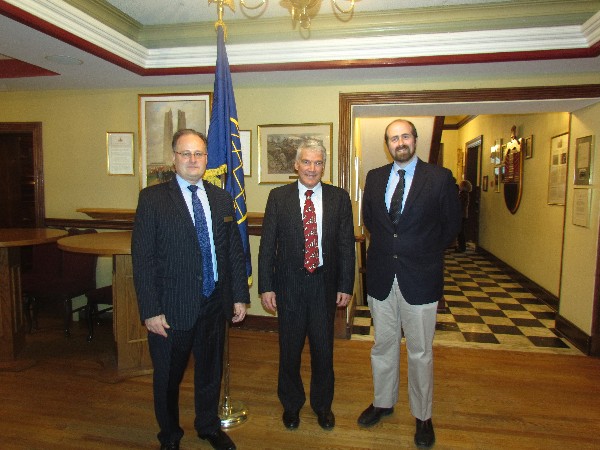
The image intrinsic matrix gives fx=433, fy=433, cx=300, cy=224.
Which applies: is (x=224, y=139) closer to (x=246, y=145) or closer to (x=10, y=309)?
(x=246, y=145)

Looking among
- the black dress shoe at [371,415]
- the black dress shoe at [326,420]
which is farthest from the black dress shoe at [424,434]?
the black dress shoe at [326,420]

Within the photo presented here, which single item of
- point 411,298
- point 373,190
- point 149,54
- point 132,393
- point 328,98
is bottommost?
point 132,393

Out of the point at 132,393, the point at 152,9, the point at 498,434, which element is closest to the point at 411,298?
the point at 498,434

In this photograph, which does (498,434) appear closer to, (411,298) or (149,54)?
(411,298)

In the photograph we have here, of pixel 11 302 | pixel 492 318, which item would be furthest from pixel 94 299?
pixel 492 318

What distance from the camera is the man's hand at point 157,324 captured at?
6.53 ft

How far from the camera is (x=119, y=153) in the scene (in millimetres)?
4328

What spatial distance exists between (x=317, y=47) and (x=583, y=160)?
249 cm

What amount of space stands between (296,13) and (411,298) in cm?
155

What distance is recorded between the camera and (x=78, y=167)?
4473 millimetres

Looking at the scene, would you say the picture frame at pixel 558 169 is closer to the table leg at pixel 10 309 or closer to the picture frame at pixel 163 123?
the picture frame at pixel 163 123

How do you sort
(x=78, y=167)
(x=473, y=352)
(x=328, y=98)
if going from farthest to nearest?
(x=78, y=167), (x=328, y=98), (x=473, y=352)

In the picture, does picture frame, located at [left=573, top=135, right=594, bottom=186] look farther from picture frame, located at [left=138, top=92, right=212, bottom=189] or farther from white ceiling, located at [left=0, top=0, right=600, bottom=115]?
picture frame, located at [left=138, top=92, right=212, bottom=189]

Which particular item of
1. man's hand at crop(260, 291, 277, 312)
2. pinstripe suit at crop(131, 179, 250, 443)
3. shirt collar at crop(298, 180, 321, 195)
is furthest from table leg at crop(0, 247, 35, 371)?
shirt collar at crop(298, 180, 321, 195)
